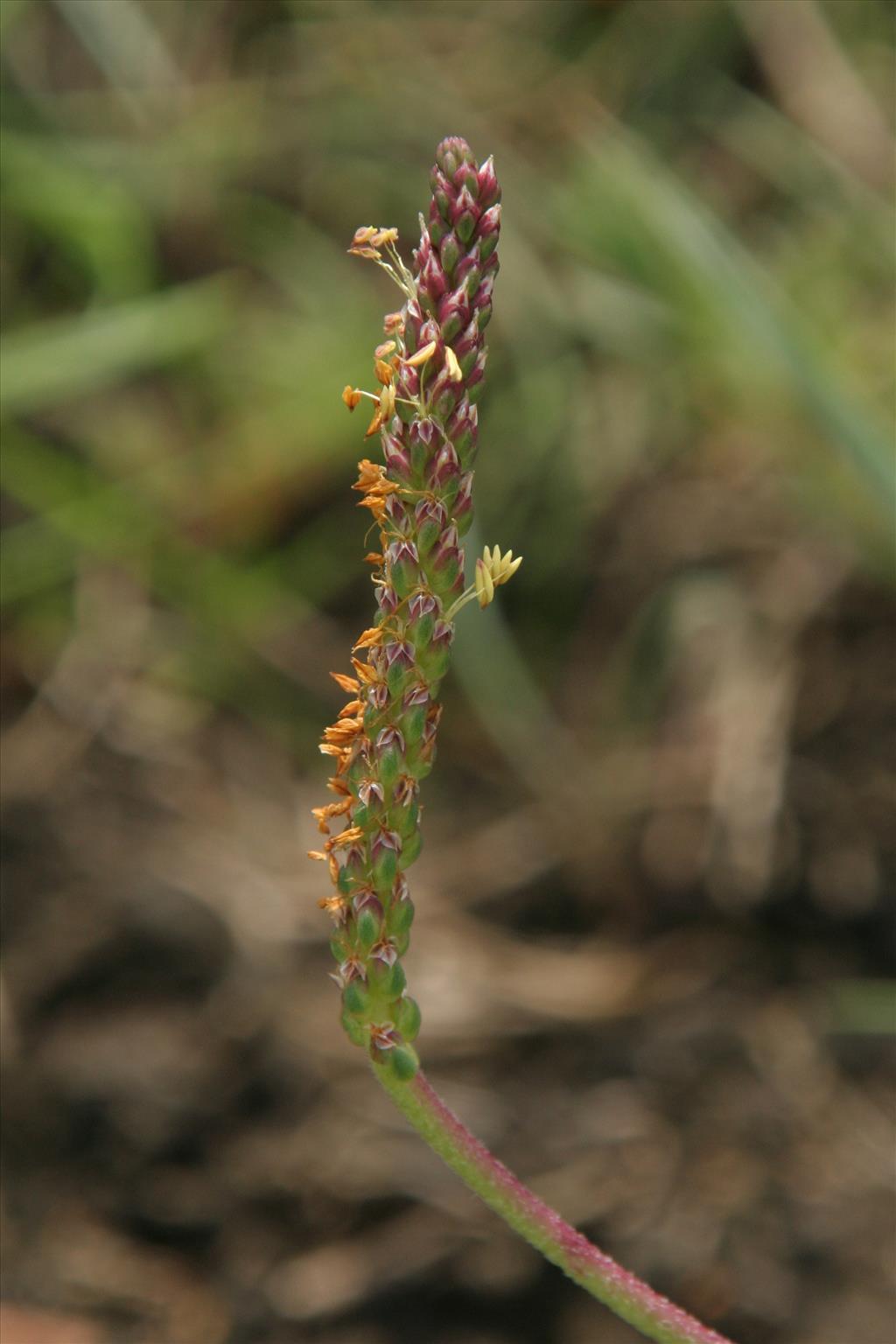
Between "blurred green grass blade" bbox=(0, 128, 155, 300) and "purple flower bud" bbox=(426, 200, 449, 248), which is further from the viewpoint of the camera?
"blurred green grass blade" bbox=(0, 128, 155, 300)

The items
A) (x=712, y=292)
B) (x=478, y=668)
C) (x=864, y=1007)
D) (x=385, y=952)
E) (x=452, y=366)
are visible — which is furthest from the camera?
(x=478, y=668)

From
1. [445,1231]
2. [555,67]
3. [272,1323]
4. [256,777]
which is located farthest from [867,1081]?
[555,67]

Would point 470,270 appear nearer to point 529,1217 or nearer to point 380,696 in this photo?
point 380,696

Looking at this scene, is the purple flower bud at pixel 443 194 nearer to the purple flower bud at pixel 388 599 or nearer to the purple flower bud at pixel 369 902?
the purple flower bud at pixel 388 599

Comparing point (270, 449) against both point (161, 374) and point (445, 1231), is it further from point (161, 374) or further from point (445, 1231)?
point (445, 1231)

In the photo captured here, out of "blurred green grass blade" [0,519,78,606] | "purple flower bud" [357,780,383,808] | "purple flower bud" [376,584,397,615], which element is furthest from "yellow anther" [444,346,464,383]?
"blurred green grass blade" [0,519,78,606]

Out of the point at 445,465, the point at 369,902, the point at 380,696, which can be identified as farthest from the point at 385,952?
the point at 445,465

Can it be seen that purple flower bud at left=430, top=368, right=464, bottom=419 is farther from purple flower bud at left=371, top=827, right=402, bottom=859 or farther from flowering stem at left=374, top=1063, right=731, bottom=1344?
flowering stem at left=374, top=1063, right=731, bottom=1344
